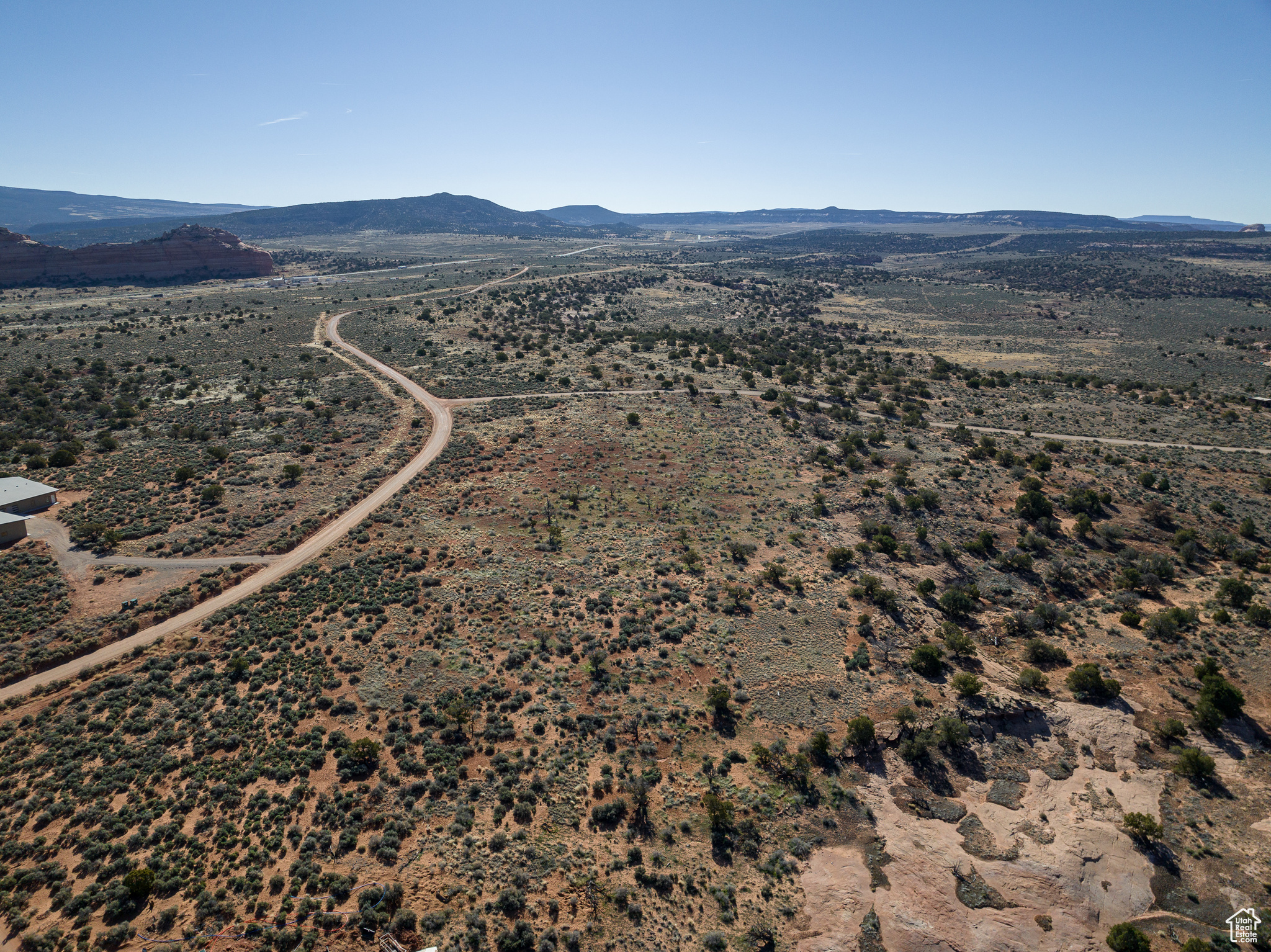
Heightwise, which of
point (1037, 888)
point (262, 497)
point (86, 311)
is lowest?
point (1037, 888)

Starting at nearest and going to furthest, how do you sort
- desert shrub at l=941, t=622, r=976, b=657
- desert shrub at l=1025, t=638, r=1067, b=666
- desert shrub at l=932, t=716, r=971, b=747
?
desert shrub at l=932, t=716, r=971, b=747
desert shrub at l=1025, t=638, r=1067, b=666
desert shrub at l=941, t=622, r=976, b=657

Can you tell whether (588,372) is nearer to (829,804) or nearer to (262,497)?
(262,497)

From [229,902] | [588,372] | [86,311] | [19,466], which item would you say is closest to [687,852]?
[229,902]

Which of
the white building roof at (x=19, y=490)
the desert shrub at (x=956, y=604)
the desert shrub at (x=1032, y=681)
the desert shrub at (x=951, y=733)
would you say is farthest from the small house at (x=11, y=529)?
the desert shrub at (x=1032, y=681)

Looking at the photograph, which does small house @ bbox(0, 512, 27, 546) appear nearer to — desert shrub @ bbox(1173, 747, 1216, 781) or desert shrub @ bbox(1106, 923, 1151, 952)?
desert shrub @ bbox(1106, 923, 1151, 952)

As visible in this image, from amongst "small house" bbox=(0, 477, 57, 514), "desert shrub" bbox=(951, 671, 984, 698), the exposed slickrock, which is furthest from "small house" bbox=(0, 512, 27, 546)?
"desert shrub" bbox=(951, 671, 984, 698)

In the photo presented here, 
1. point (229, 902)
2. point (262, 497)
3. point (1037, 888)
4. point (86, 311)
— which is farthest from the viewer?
point (86, 311)
